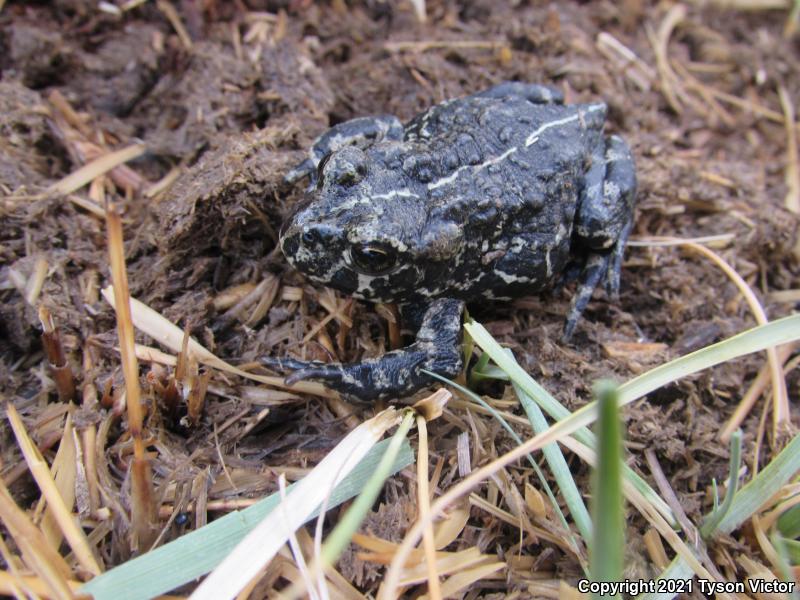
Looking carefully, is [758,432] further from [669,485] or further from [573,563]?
[573,563]

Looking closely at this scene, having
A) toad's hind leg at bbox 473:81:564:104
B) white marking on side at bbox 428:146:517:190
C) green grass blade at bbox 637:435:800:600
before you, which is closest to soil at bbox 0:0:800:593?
green grass blade at bbox 637:435:800:600

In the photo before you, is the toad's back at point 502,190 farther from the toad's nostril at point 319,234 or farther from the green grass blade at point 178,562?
the green grass blade at point 178,562

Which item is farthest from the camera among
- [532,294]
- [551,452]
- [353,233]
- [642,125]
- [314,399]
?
[642,125]

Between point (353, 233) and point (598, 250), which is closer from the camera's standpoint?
point (353, 233)

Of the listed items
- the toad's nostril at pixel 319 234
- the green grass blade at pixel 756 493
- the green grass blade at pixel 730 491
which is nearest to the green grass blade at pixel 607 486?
the green grass blade at pixel 730 491

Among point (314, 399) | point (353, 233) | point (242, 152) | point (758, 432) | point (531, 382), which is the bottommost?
point (758, 432)

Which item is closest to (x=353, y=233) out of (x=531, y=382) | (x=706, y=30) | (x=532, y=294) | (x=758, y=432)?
(x=531, y=382)

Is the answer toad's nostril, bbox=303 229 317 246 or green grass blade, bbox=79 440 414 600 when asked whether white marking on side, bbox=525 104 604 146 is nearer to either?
toad's nostril, bbox=303 229 317 246
